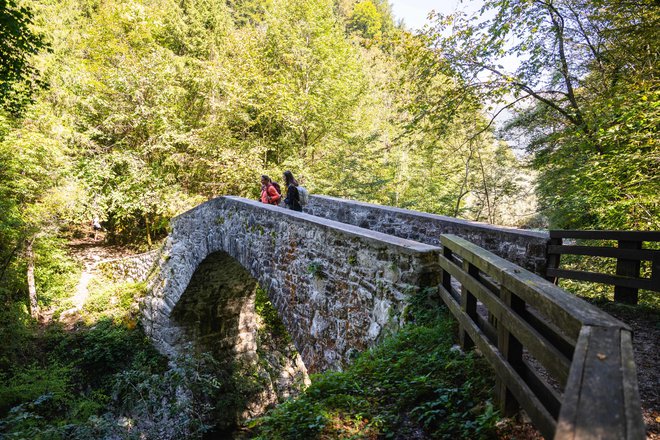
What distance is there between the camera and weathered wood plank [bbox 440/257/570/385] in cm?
156

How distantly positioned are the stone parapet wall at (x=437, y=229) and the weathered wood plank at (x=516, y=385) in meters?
3.13

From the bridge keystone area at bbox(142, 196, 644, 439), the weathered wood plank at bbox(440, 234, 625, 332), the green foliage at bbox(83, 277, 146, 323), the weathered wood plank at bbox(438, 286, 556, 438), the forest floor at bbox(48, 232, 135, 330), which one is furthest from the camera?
the green foliage at bbox(83, 277, 146, 323)

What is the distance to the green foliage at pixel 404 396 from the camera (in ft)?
7.85

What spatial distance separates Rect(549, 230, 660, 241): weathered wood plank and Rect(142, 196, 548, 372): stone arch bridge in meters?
0.33

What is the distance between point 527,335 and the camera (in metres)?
1.84

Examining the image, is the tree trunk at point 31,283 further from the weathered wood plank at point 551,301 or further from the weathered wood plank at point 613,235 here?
the weathered wood plank at point 613,235

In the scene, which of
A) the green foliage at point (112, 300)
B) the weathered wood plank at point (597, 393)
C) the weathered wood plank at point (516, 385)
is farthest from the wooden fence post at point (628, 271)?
the green foliage at point (112, 300)

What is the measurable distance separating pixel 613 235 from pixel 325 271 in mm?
3605

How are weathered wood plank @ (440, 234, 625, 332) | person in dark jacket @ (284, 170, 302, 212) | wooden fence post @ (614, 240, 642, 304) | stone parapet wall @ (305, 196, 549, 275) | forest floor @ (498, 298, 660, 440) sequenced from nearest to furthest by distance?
1. weathered wood plank @ (440, 234, 625, 332)
2. forest floor @ (498, 298, 660, 440)
3. wooden fence post @ (614, 240, 642, 304)
4. stone parapet wall @ (305, 196, 549, 275)
5. person in dark jacket @ (284, 170, 302, 212)

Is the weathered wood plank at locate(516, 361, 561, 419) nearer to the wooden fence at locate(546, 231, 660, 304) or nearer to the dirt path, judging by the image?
the wooden fence at locate(546, 231, 660, 304)

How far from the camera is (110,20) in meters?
18.0

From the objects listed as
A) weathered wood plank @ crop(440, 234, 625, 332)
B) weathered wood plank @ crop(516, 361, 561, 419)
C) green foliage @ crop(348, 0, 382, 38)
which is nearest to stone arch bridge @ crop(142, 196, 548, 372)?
weathered wood plank @ crop(440, 234, 625, 332)

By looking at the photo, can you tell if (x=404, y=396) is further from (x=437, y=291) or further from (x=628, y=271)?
(x=628, y=271)

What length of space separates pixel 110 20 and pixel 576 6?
19.8m
